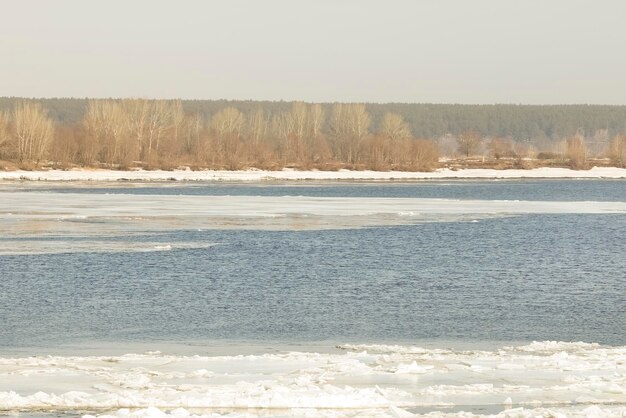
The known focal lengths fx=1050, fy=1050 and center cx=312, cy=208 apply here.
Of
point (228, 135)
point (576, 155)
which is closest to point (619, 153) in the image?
point (576, 155)

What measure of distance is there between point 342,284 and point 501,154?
91.4 metres

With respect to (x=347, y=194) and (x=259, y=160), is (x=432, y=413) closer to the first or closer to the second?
(x=347, y=194)

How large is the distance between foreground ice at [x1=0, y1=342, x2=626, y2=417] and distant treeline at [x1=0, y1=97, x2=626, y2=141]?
16443cm

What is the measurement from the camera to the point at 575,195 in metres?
57.0

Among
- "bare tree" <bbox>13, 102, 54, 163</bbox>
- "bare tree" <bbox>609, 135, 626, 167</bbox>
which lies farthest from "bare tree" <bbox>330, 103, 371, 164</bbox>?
"bare tree" <bbox>13, 102, 54, 163</bbox>

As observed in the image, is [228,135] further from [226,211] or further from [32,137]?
[226,211]

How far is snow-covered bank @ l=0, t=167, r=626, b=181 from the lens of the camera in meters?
68.7

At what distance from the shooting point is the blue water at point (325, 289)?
14.1 metres

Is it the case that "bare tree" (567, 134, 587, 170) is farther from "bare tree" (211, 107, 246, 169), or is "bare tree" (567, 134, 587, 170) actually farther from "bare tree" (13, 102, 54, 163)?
"bare tree" (13, 102, 54, 163)

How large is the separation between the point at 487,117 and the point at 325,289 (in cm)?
17411

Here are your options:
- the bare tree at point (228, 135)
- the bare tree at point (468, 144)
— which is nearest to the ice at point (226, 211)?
the bare tree at point (228, 135)

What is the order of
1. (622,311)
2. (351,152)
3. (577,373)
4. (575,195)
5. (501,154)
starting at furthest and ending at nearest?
(501,154) → (351,152) → (575,195) → (622,311) → (577,373)

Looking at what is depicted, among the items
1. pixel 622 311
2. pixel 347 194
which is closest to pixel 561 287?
pixel 622 311

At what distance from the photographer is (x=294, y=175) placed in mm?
77500
